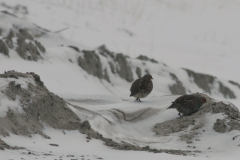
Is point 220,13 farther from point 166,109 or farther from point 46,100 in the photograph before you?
point 46,100

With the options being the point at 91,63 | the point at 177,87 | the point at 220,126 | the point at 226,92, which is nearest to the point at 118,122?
the point at 220,126

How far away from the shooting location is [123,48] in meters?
16.0

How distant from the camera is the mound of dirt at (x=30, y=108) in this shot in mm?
4254

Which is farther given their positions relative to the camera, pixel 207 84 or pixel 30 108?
pixel 207 84

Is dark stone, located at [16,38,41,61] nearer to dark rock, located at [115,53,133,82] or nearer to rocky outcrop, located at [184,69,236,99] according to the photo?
dark rock, located at [115,53,133,82]

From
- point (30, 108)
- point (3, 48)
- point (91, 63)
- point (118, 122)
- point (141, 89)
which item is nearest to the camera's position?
point (30, 108)

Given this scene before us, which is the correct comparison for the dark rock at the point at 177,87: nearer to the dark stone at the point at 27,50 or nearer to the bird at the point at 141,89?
the bird at the point at 141,89

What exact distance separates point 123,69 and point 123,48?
16.5 ft

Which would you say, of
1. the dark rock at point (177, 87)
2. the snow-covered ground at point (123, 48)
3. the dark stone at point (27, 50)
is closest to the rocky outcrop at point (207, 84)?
the snow-covered ground at point (123, 48)

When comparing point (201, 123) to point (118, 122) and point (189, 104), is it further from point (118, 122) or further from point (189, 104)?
point (118, 122)

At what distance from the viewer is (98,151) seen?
157 inches

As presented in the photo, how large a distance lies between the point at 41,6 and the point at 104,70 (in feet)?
31.6

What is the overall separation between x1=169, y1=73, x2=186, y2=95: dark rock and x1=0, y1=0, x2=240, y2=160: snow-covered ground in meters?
0.29

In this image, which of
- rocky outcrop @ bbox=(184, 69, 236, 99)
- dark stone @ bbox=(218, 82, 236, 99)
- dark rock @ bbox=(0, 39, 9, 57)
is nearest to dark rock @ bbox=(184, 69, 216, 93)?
rocky outcrop @ bbox=(184, 69, 236, 99)
